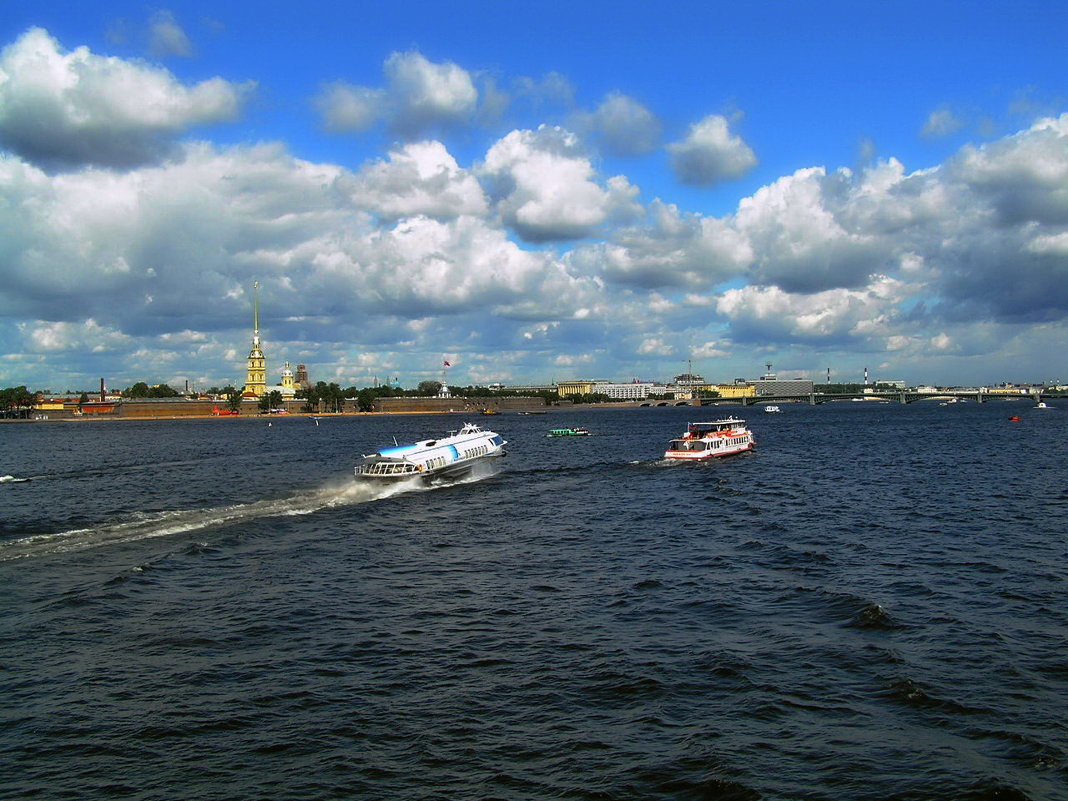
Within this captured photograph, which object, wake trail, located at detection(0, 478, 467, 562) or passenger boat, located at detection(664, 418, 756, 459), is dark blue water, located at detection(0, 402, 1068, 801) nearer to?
wake trail, located at detection(0, 478, 467, 562)

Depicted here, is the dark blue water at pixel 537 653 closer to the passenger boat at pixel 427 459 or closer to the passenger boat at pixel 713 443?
the passenger boat at pixel 427 459

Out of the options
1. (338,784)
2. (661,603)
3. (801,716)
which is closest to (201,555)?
(661,603)

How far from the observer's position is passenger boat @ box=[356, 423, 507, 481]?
6525cm

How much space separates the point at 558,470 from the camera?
267 ft

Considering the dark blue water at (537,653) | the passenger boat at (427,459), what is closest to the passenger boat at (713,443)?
the passenger boat at (427,459)

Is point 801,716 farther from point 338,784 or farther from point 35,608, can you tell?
point 35,608

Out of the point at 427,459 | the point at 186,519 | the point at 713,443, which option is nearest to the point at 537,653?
the point at 186,519

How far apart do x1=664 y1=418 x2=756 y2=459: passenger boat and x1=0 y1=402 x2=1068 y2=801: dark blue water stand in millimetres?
35882

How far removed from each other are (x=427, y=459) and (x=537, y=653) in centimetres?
4545

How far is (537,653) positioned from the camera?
79.2 ft

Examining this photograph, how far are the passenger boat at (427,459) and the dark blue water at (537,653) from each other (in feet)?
45.6

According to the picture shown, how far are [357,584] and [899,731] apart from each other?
69.5 feet

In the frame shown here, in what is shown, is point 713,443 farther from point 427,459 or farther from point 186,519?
point 186,519

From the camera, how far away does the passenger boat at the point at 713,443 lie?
291 ft
